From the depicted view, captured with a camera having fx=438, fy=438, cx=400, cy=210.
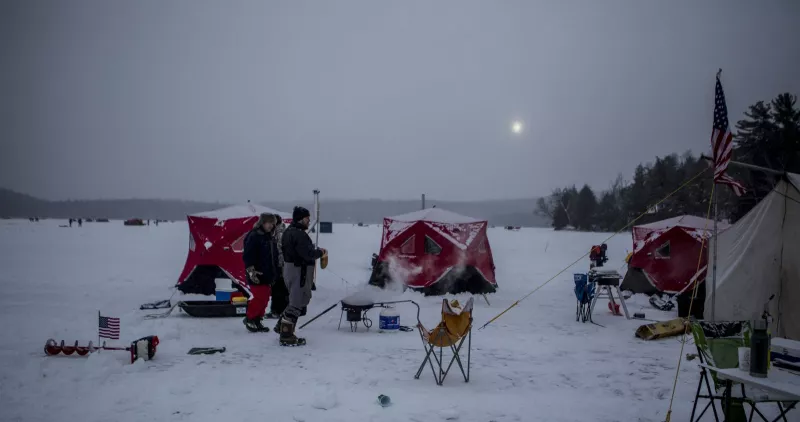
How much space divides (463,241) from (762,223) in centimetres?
695

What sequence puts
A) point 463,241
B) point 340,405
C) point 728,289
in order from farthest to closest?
1. point 463,241
2. point 728,289
3. point 340,405

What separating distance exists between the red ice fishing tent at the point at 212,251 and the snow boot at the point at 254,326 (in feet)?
10.4

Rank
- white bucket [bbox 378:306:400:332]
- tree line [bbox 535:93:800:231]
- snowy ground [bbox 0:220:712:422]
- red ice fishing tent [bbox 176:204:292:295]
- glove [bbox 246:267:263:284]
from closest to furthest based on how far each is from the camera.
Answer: snowy ground [bbox 0:220:712:422] < glove [bbox 246:267:263:284] < white bucket [bbox 378:306:400:332] < red ice fishing tent [bbox 176:204:292:295] < tree line [bbox 535:93:800:231]

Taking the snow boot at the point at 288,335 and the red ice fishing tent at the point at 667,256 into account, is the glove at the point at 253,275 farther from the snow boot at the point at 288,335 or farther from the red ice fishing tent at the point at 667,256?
the red ice fishing tent at the point at 667,256

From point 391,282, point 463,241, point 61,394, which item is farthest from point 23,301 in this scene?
point 463,241

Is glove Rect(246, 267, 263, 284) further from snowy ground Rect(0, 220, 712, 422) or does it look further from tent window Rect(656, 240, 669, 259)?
tent window Rect(656, 240, 669, 259)

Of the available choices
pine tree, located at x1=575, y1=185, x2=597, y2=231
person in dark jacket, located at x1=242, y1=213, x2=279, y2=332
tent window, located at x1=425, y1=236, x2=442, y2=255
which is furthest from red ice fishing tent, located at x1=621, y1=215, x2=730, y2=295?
pine tree, located at x1=575, y1=185, x2=597, y2=231

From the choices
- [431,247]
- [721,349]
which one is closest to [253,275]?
[431,247]

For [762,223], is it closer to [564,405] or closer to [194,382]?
[564,405]

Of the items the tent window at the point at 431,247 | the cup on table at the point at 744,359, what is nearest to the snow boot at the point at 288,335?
the cup on table at the point at 744,359

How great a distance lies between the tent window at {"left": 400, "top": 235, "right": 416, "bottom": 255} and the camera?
41.1 ft

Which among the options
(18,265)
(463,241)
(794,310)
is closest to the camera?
(794,310)

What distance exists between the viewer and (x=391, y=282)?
12.8 m

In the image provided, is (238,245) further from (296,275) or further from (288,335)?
(288,335)
